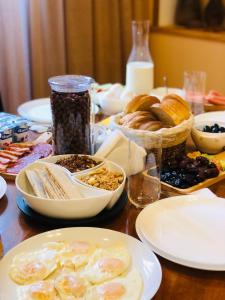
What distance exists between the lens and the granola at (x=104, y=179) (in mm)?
1062

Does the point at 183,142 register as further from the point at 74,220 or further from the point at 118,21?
the point at 118,21

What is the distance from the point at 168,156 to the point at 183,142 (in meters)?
0.07

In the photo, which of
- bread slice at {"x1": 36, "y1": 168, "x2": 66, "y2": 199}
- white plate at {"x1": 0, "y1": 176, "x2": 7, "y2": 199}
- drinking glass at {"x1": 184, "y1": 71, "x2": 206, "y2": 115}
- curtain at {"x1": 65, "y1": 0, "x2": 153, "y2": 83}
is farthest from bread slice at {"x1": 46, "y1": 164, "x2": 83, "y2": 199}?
curtain at {"x1": 65, "y1": 0, "x2": 153, "y2": 83}

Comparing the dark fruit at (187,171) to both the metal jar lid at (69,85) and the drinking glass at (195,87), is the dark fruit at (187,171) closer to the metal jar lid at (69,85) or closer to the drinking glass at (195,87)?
the metal jar lid at (69,85)

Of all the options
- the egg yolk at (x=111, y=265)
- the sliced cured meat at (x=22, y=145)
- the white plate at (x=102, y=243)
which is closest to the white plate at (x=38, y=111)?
the sliced cured meat at (x=22, y=145)

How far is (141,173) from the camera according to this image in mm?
1180

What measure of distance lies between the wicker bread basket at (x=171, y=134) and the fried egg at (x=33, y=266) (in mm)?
483

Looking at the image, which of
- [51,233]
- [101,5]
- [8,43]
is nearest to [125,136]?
[51,233]

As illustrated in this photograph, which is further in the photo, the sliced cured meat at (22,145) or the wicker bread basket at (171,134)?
the sliced cured meat at (22,145)

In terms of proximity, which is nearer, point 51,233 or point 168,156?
point 51,233

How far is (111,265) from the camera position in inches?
32.7

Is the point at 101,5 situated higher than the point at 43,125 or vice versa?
the point at 101,5

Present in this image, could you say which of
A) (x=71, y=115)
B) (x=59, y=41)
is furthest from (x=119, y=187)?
(x=59, y=41)

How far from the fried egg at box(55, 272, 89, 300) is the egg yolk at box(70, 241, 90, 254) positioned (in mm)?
70
